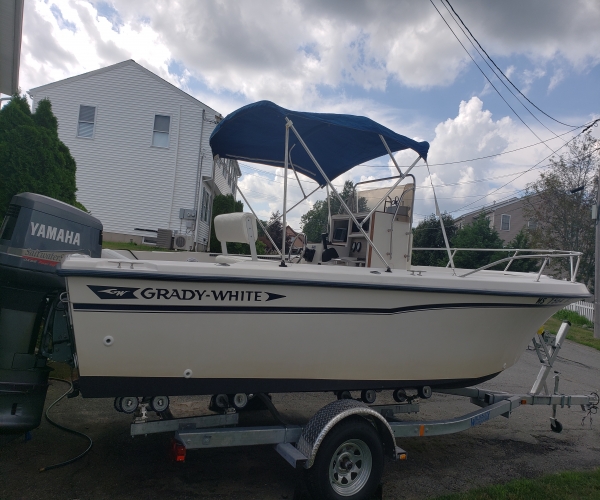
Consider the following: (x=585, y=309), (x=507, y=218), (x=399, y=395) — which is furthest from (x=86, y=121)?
(x=507, y=218)

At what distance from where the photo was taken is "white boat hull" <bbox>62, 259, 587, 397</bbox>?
3047 mm

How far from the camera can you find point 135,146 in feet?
53.5

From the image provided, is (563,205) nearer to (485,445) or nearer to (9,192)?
(485,445)

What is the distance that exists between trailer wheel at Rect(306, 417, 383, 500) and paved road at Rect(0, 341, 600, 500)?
0.85ft

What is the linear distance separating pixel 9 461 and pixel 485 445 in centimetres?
425

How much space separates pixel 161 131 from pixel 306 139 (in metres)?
12.7

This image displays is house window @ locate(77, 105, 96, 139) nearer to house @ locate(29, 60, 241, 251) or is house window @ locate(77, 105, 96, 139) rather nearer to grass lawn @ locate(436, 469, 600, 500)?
house @ locate(29, 60, 241, 251)

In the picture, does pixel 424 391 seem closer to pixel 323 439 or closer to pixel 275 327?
pixel 323 439

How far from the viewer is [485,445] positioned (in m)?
4.91

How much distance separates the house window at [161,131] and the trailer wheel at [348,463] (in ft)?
47.8

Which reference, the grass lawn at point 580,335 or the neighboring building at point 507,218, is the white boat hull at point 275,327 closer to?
the grass lawn at point 580,335

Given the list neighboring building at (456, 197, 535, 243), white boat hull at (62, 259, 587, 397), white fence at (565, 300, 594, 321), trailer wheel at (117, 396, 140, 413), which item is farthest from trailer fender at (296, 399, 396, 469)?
neighboring building at (456, 197, 535, 243)

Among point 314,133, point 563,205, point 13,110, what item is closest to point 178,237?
point 13,110

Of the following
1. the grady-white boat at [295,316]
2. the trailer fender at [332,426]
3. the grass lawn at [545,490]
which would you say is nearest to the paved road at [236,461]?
the grass lawn at [545,490]
